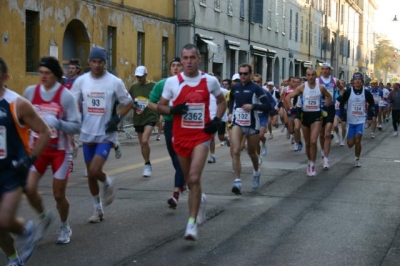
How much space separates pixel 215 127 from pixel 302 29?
51785 mm

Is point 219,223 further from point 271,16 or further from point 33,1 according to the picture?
point 271,16

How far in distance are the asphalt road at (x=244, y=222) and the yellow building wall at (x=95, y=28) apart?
704 cm

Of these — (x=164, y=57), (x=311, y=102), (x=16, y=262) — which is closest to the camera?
(x=16, y=262)

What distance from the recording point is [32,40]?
71.2 feet

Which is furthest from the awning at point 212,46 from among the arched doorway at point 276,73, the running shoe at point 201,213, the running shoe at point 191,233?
the running shoe at point 191,233

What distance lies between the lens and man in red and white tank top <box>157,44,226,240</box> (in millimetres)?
7484

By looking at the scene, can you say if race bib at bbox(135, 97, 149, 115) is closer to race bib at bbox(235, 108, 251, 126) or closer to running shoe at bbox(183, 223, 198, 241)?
race bib at bbox(235, 108, 251, 126)

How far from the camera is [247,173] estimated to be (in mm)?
13422

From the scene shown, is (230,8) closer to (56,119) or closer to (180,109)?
(180,109)

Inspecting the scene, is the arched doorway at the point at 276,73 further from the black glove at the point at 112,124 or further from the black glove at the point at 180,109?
the black glove at the point at 180,109

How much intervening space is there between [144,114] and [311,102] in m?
3.00

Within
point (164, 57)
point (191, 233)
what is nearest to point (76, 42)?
point (164, 57)

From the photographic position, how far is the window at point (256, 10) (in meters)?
42.9

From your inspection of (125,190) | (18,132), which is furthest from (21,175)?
(125,190)
